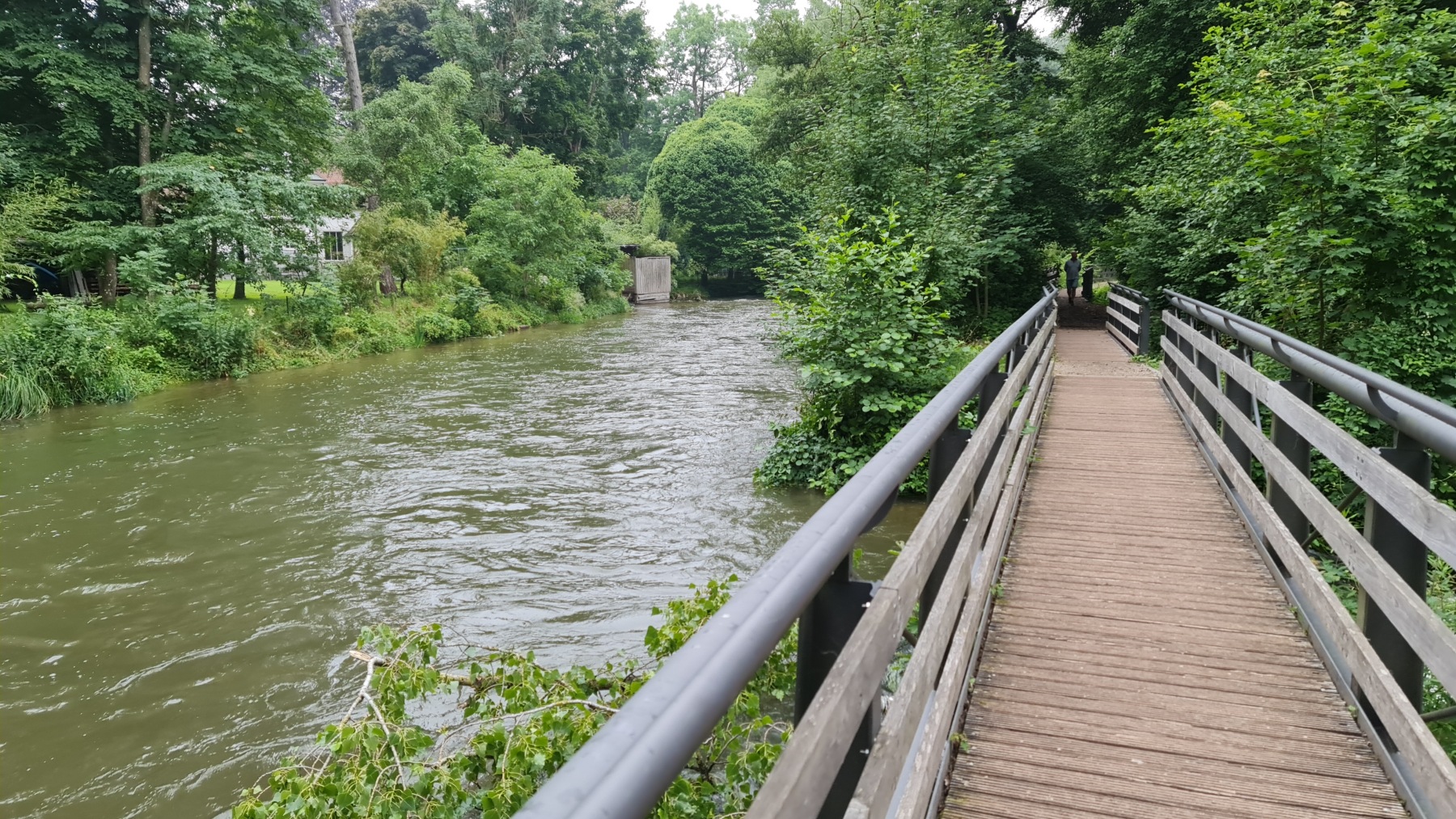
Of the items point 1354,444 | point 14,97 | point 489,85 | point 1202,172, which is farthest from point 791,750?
point 489,85

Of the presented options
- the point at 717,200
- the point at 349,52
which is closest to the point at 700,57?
the point at 717,200

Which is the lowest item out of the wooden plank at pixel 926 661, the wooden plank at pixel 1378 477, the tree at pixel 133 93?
the wooden plank at pixel 926 661

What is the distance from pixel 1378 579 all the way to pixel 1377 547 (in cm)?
20

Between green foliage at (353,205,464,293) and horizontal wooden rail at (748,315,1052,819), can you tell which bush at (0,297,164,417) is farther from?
horizontal wooden rail at (748,315,1052,819)

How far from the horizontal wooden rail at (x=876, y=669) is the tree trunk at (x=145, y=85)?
22.3 m

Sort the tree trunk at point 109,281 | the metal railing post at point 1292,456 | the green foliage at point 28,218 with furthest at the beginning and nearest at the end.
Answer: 1. the tree trunk at point 109,281
2. the green foliage at point 28,218
3. the metal railing post at point 1292,456

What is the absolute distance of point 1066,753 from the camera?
2.68 meters

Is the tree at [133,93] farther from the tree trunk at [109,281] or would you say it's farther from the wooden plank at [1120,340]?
the wooden plank at [1120,340]

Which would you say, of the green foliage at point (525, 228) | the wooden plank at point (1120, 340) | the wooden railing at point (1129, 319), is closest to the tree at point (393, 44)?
the green foliage at point (525, 228)

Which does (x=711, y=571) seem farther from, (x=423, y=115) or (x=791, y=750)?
(x=423, y=115)

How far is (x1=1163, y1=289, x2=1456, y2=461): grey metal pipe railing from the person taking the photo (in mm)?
2262

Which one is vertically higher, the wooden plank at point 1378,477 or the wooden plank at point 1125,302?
the wooden plank at point 1125,302

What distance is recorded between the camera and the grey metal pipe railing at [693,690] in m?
0.70

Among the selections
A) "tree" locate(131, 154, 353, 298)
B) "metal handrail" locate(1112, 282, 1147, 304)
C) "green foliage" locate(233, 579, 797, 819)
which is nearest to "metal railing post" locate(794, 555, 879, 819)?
"green foliage" locate(233, 579, 797, 819)
